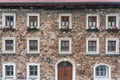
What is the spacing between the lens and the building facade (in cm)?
2934

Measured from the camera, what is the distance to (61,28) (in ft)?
96.3

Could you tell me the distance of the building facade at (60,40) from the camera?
96.3 feet

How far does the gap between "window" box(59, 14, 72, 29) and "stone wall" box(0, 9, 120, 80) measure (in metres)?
0.33

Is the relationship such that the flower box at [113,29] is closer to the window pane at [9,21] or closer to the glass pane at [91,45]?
the glass pane at [91,45]

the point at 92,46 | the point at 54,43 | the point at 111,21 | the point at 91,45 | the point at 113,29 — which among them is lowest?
the point at 92,46

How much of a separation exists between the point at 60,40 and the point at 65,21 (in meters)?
2.05

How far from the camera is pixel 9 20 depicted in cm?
2994

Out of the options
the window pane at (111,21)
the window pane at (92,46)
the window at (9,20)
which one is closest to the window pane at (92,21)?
the window pane at (111,21)

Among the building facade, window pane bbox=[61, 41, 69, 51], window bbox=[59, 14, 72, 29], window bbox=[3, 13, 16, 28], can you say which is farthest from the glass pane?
window bbox=[3, 13, 16, 28]

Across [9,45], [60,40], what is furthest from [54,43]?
[9,45]

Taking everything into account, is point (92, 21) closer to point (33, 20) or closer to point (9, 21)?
point (33, 20)

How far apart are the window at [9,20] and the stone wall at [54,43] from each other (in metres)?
0.35

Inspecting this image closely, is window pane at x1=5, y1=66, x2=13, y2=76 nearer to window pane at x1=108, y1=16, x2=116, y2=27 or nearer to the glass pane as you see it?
the glass pane

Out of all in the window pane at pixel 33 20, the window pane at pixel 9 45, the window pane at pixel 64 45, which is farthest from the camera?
the window pane at pixel 9 45
